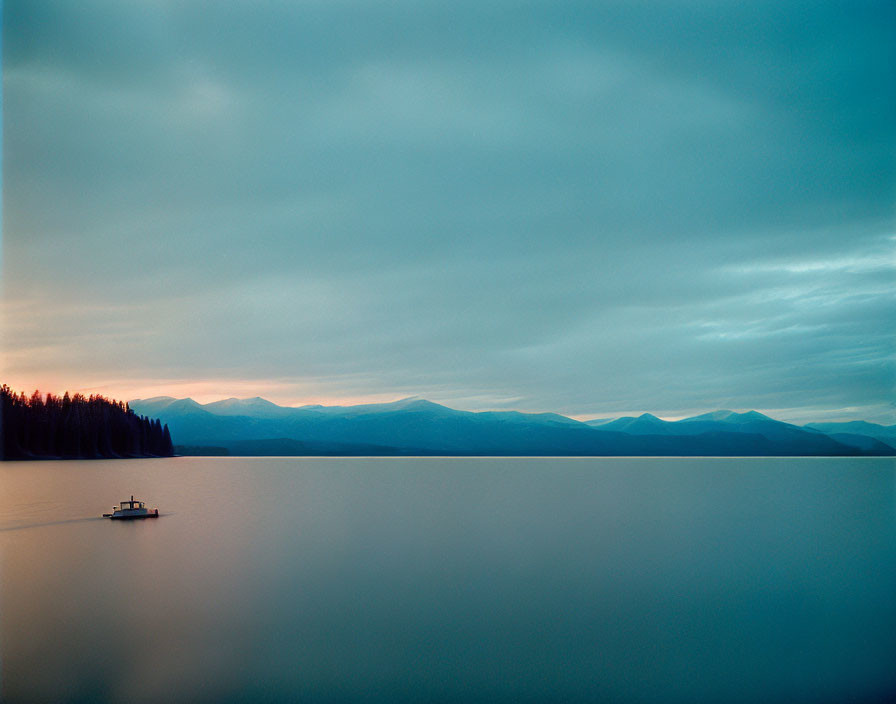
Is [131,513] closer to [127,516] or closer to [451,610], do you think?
[127,516]

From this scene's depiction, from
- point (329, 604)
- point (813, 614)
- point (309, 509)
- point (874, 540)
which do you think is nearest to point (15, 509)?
point (309, 509)

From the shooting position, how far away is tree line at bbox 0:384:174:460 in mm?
104156

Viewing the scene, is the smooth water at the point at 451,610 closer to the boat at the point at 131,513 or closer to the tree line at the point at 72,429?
the boat at the point at 131,513

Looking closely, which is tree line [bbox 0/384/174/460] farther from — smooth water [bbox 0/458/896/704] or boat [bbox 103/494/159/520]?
smooth water [bbox 0/458/896/704]

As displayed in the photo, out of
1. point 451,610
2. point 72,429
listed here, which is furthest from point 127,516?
point 72,429

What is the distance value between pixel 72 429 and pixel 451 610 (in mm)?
117238

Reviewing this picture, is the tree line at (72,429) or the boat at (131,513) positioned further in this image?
the tree line at (72,429)

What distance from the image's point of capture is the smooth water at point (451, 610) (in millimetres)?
13789

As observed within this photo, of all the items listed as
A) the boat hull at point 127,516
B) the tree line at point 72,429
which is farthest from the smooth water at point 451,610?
the tree line at point 72,429

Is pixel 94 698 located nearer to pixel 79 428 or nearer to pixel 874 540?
pixel 874 540

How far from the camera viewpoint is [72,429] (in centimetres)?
11712

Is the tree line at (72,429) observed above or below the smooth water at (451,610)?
above

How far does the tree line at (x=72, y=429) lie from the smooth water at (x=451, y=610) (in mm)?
70978

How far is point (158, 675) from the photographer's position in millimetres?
14086
